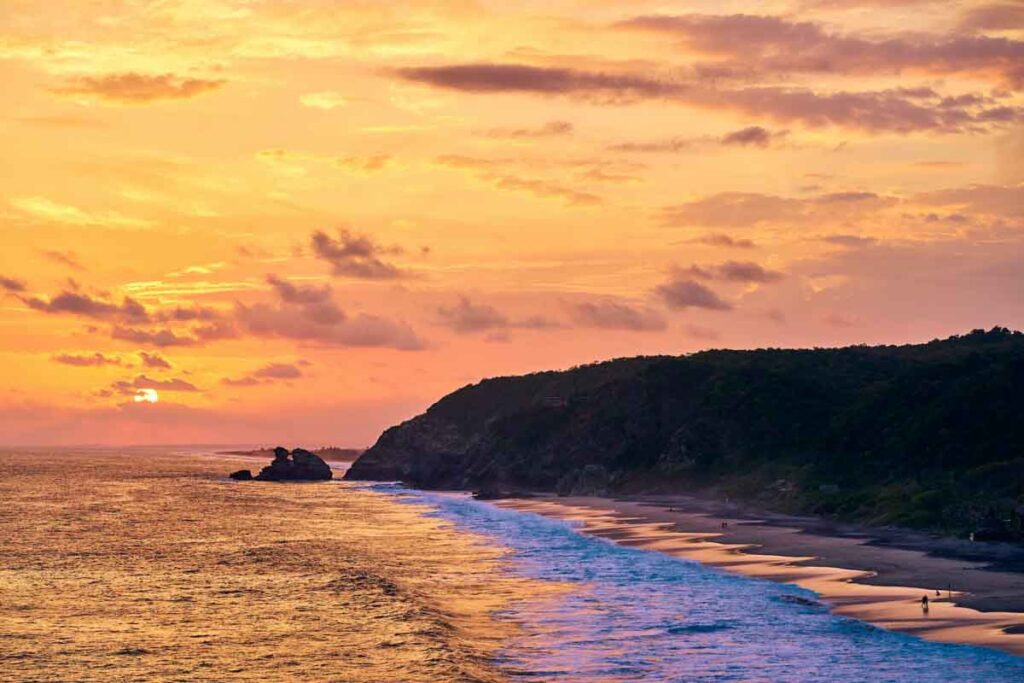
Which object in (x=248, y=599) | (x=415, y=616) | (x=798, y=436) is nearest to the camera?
(x=415, y=616)

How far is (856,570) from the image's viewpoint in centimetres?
5431

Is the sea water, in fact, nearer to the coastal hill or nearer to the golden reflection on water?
the golden reflection on water

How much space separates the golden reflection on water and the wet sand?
12.1 m

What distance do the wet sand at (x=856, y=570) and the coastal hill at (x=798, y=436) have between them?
7723mm

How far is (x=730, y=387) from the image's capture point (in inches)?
5950

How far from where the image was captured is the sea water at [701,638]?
32906 mm

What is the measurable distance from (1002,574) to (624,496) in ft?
284

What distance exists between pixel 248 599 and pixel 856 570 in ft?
92.2

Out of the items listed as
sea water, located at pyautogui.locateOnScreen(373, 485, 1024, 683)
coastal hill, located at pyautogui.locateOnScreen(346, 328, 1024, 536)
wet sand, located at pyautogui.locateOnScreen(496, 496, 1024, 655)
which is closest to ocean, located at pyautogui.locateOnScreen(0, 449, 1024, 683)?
sea water, located at pyautogui.locateOnScreen(373, 485, 1024, 683)

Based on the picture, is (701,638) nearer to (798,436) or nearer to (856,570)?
(856,570)

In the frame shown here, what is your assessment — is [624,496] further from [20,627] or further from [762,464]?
[20,627]

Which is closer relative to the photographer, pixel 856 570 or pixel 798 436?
pixel 856 570

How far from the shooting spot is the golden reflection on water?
3688 cm

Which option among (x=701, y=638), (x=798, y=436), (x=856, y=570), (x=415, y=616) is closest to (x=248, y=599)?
(x=415, y=616)
